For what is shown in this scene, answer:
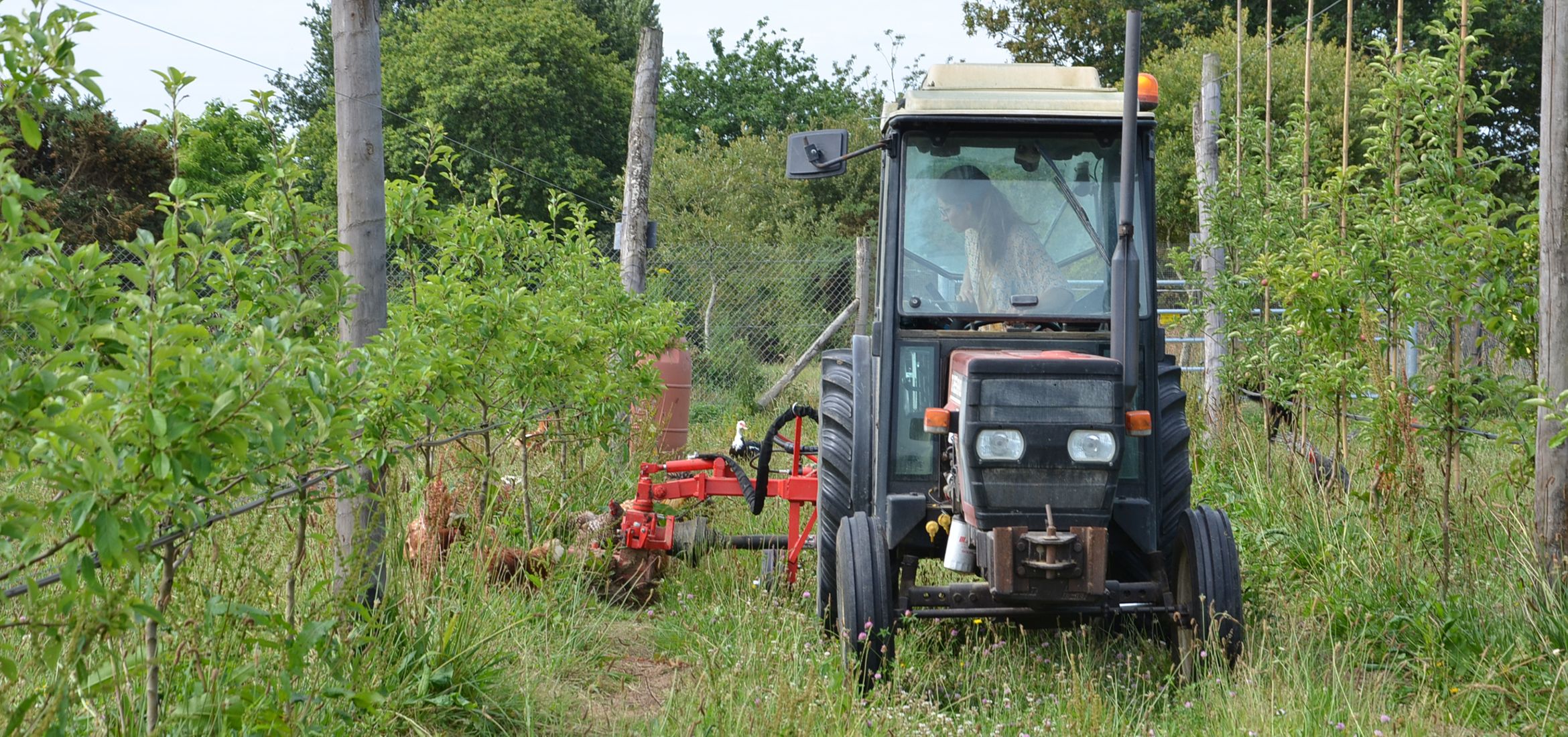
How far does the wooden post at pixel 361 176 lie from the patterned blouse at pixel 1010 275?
1997 mm

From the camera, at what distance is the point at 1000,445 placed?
3867 mm

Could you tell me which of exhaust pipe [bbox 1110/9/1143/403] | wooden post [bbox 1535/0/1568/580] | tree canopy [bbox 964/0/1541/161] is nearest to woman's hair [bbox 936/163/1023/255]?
exhaust pipe [bbox 1110/9/1143/403]

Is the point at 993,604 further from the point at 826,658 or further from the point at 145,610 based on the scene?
the point at 145,610

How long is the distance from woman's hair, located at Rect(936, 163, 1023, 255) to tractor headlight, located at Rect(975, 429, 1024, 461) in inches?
33.9

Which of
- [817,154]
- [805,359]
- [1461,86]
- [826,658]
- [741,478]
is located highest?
[1461,86]

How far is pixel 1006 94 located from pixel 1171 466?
1.53 metres

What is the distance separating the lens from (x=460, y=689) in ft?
12.5

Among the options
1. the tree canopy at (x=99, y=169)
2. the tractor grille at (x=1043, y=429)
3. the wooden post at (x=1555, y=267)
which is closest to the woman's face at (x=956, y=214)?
the tractor grille at (x=1043, y=429)

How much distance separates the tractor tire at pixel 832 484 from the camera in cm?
468

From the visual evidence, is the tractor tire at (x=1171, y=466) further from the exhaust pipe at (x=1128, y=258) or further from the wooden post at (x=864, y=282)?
the wooden post at (x=864, y=282)

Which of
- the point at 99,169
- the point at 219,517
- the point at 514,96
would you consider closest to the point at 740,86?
the point at 514,96

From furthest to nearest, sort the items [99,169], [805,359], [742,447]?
1. [99,169]
2. [805,359]
3. [742,447]

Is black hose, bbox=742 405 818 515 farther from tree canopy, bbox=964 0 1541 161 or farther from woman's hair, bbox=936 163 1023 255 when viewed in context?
tree canopy, bbox=964 0 1541 161

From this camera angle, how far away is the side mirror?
14.5ft
